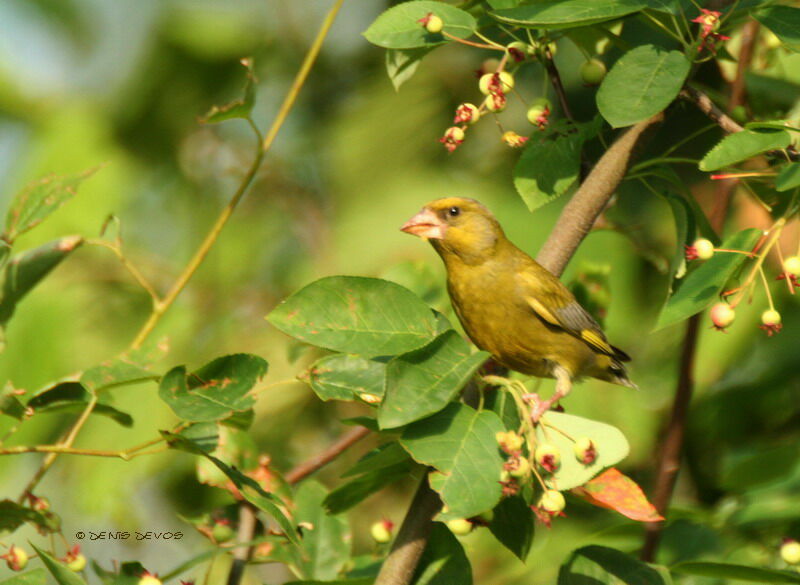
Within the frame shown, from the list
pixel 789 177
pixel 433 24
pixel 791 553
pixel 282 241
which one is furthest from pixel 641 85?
pixel 282 241

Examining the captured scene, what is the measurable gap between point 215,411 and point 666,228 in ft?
7.94

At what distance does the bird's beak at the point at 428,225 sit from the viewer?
9.49 feet

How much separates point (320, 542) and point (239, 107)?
999 mm

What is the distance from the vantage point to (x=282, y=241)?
14.3 ft

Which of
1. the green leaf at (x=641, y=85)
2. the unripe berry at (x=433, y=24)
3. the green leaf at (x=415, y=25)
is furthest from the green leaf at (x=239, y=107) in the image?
the green leaf at (x=641, y=85)

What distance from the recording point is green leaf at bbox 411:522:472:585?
187 centimetres

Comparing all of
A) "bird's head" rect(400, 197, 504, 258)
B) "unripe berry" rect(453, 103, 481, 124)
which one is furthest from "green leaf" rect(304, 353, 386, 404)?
"bird's head" rect(400, 197, 504, 258)

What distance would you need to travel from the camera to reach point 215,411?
1722mm

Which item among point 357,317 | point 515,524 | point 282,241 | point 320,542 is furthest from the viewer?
point 282,241

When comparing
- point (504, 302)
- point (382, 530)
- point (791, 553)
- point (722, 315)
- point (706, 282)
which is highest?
point (706, 282)

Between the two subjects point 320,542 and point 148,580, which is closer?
point 148,580

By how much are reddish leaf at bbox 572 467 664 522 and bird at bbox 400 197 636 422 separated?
92 cm

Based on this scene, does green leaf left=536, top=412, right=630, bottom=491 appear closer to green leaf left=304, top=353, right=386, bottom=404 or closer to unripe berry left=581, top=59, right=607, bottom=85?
green leaf left=304, top=353, right=386, bottom=404

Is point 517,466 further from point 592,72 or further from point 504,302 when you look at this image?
point 504,302
